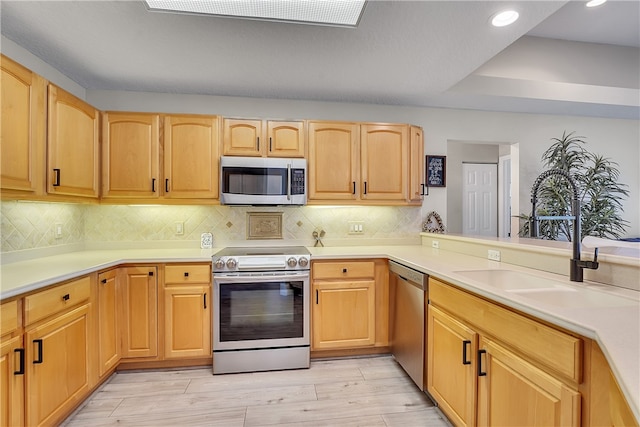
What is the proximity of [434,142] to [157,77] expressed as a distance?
2.79 metres

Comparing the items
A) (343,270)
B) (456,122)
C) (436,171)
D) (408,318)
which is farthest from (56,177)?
(456,122)

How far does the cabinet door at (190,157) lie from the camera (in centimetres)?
265

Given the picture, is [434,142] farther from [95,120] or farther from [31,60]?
[31,60]

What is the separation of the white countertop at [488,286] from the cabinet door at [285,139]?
3.17 feet

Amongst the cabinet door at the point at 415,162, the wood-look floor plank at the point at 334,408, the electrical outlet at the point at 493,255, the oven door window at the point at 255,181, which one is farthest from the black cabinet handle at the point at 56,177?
the electrical outlet at the point at 493,255

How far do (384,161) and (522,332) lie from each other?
78.3 inches

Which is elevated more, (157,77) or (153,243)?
(157,77)

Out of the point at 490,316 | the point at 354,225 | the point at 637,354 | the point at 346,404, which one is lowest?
the point at 346,404

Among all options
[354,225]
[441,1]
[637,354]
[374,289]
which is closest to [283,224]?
[354,225]

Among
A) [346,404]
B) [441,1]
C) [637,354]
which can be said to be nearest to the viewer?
[637,354]

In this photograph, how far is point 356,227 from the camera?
10.5 ft

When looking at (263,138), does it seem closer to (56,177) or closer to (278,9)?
(278,9)

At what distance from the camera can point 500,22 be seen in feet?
5.96

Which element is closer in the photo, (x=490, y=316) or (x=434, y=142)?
(x=490, y=316)
